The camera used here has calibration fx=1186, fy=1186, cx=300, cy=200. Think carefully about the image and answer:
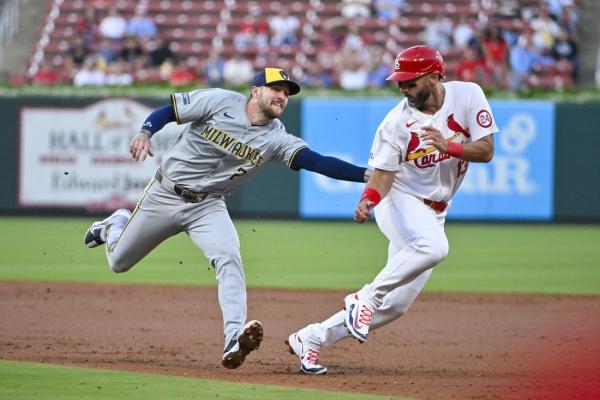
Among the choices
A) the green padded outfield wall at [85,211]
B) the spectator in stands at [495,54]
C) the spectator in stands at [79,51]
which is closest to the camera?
the green padded outfield wall at [85,211]

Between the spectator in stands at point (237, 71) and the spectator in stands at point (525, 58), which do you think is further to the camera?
the spectator in stands at point (525, 58)

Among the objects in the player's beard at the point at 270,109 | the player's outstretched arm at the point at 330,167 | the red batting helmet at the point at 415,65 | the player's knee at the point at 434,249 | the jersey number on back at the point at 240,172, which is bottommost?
the player's knee at the point at 434,249

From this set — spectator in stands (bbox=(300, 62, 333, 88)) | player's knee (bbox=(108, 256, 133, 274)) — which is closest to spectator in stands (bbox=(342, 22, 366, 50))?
spectator in stands (bbox=(300, 62, 333, 88))

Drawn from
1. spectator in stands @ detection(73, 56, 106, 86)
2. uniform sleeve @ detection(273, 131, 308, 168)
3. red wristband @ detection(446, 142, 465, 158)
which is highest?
red wristband @ detection(446, 142, 465, 158)

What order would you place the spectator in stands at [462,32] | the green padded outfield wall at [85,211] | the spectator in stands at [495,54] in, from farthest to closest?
the spectator in stands at [462,32], the spectator in stands at [495,54], the green padded outfield wall at [85,211]

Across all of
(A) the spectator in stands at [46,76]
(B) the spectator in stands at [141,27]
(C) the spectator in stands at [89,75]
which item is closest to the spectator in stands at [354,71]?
(B) the spectator in stands at [141,27]

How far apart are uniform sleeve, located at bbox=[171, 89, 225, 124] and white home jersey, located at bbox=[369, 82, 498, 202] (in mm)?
1035

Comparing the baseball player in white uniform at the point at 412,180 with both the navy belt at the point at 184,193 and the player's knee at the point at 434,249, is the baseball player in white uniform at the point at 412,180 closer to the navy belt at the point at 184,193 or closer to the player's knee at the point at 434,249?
the player's knee at the point at 434,249

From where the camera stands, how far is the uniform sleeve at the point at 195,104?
7.30 metres

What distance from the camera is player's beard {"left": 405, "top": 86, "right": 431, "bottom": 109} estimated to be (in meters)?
7.27

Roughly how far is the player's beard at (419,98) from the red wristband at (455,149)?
0.42 metres

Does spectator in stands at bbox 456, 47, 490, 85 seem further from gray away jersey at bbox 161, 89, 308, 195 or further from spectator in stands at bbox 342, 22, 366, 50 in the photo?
gray away jersey at bbox 161, 89, 308, 195

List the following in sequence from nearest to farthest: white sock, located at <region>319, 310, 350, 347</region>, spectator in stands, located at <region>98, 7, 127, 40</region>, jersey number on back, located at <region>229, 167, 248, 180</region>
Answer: white sock, located at <region>319, 310, 350, 347</region> < jersey number on back, located at <region>229, 167, 248, 180</region> < spectator in stands, located at <region>98, 7, 127, 40</region>

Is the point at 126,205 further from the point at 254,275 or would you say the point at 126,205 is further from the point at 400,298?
the point at 400,298
